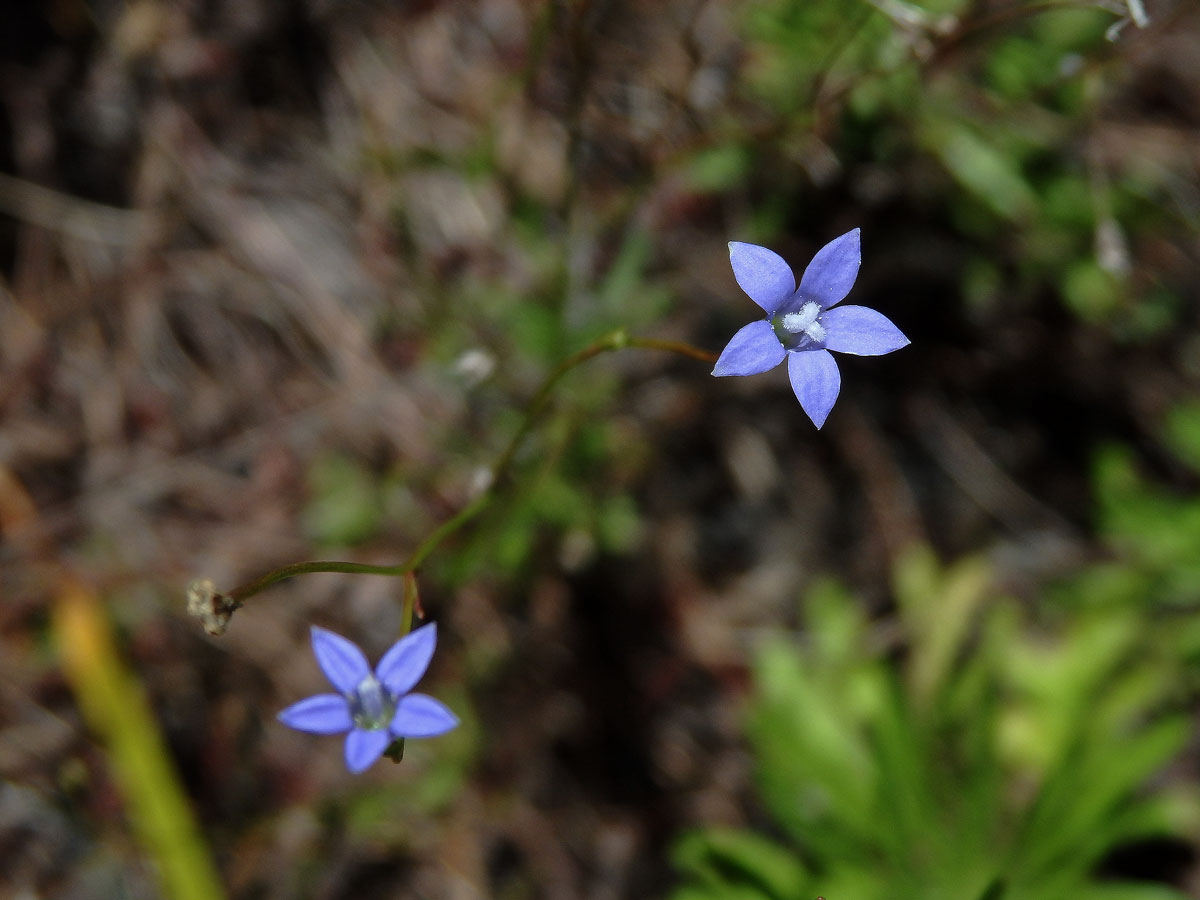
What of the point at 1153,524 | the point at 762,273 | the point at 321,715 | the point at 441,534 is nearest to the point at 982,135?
the point at 1153,524

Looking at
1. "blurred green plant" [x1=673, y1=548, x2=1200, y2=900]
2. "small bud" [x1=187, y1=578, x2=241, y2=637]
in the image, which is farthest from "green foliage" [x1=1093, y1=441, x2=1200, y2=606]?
"small bud" [x1=187, y1=578, x2=241, y2=637]

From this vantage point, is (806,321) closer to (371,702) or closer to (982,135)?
(371,702)

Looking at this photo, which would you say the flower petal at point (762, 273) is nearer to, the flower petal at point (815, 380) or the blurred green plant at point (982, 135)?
the flower petal at point (815, 380)

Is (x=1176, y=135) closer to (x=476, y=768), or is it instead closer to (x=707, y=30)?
(x=707, y=30)

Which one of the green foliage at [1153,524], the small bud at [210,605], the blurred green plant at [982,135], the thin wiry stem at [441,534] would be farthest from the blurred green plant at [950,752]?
the small bud at [210,605]

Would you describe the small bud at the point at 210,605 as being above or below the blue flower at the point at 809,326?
below

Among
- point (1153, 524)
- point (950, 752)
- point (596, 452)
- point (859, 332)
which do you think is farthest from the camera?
point (1153, 524)
